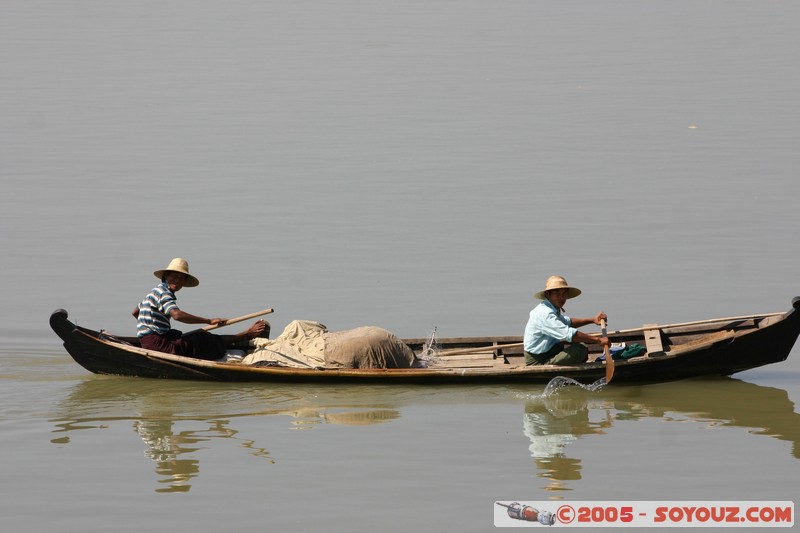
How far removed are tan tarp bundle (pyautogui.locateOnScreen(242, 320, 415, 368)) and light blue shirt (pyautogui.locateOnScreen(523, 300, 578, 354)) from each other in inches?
45.9

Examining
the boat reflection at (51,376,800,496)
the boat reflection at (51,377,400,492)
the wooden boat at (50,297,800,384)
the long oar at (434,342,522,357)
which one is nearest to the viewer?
the boat reflection at (51,377,400,492)

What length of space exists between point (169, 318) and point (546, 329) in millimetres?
3428

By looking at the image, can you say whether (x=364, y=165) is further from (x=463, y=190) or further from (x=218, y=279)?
(x=218, y=279)

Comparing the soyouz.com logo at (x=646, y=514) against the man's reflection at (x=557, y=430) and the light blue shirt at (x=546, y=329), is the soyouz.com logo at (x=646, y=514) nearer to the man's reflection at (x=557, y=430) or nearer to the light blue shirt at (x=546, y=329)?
the man's reflection at (x=557, y=430)

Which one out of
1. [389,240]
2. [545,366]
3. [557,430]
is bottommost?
[557,430]

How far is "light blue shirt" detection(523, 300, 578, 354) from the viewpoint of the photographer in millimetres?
11133

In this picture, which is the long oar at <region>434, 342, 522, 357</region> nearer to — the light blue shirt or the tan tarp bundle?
the tan tarp bundle

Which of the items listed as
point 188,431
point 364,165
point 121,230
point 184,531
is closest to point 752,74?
point 364,165

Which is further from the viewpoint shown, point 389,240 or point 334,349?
point 389,240

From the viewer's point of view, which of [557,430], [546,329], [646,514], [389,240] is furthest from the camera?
[389,240]

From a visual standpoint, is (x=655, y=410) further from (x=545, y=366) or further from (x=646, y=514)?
(x=646, y=514)

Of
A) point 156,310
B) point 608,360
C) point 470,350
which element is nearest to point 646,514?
point 608,360

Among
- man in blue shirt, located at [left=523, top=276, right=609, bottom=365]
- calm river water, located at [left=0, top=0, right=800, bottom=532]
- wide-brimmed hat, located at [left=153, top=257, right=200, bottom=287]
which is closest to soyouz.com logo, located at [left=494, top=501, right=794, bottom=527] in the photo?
calm river water, located at [left=0, top=0, right=800, bottom=532]

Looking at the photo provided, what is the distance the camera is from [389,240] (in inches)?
638
